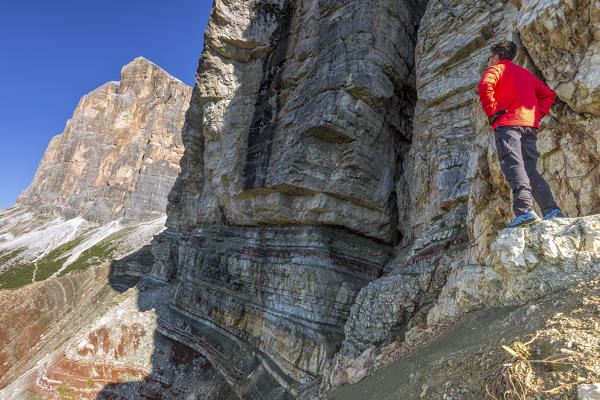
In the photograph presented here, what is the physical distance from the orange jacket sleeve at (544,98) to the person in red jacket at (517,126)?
0.01 m

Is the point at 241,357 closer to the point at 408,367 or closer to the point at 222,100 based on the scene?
the point at 408,367

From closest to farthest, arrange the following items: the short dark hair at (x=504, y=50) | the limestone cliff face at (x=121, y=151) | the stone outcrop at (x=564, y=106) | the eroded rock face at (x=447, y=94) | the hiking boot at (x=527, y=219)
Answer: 1. the hiking boot at (x=527, y=219)
2. the stone outcrop at (x=564, y=106)
3. the short dark hair at (x=504, y=50)
4. the eroded rock face at (x=447, y=94)
5. the limestone cliff face at (x=121, y=151)

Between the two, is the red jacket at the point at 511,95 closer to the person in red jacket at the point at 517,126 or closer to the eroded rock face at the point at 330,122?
the person in red jacket at the point at 517,126

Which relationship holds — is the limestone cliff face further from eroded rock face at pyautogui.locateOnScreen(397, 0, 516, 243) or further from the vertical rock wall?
eroded rock face at pyautogui.locateOnScreen(397, 0, 516, 243)

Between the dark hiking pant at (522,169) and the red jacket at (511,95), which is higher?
the red jacket at (511,95)

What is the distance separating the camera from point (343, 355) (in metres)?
6.98

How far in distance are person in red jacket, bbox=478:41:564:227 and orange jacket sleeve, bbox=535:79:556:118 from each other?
0.01 m

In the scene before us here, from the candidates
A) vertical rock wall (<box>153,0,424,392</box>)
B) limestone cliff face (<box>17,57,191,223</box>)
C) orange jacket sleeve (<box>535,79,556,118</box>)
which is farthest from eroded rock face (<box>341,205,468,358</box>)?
limestone cliff face (<box>17,57,191,223</box>)

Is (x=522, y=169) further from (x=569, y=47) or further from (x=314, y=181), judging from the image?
(x=314, y=181)

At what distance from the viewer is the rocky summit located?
2861 mm

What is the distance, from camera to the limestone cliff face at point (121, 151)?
71562mm

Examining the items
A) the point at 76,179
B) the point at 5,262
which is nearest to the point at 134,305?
the point at 5,262

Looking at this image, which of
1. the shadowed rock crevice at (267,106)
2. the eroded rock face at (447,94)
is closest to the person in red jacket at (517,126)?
the eroded rock face at (447,94)

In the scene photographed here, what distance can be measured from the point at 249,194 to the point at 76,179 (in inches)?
3293
